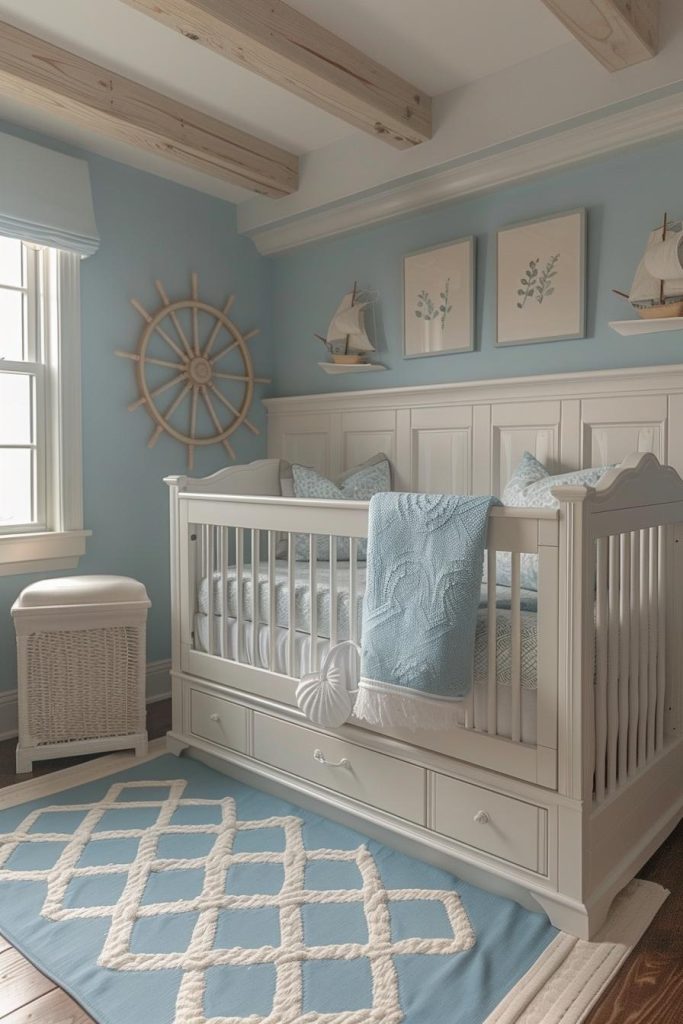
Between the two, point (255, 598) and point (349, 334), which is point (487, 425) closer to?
point (349, 334)

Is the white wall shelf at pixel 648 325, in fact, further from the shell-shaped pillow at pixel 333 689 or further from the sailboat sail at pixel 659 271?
the shell-shaped pillow at pixel 333 689

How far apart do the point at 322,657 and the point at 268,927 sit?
2.29ft

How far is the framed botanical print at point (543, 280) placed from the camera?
8.25 ft

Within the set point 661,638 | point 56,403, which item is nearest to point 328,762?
point 661,638

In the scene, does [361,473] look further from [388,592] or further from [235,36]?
[235,36]

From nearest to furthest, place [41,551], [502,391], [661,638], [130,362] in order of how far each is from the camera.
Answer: [661,638]
[502,391]
[41,551]
[130,362]

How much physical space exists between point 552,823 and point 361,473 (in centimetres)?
167

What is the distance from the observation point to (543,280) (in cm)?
259

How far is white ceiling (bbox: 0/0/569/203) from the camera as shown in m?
2.10

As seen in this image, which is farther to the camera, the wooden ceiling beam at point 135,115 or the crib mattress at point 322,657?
the wooden ceiling beam at point 135,115

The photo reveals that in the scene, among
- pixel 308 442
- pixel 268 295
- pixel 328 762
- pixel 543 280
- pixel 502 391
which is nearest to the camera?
pixel 328 762

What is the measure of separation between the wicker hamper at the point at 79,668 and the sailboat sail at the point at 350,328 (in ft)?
4.53

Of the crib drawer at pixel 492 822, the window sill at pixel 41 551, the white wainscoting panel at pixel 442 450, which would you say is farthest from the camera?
the white wainscoting panel at pixel 442 450

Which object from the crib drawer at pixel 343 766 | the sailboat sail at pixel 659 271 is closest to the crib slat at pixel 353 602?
the crib drawer at pixel 343 766
